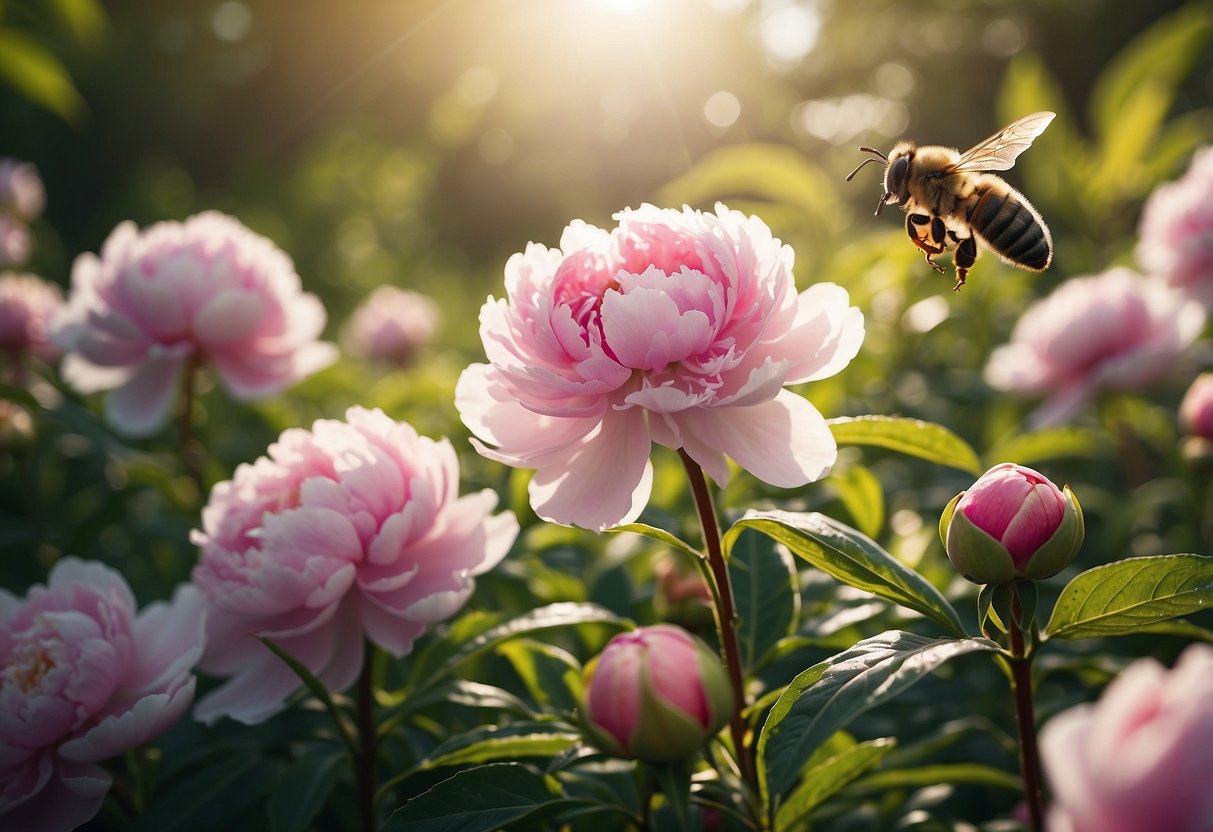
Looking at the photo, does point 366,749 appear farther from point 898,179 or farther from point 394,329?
point 394,329

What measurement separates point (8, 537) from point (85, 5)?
1175 millimetres

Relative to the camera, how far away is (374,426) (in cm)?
104

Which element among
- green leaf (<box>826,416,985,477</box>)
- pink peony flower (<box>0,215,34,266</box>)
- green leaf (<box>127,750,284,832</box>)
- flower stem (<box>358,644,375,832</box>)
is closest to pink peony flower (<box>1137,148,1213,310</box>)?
green leaf (<box>826,416,985,477</box>)

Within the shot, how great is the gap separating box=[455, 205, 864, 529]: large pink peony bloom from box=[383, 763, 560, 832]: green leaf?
24 centimetres

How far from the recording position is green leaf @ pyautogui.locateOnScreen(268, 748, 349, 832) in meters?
0.95

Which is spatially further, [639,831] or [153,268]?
[153,268]

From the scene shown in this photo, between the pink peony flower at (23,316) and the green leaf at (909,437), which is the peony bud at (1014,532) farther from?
the pink peony flower at (23,316)

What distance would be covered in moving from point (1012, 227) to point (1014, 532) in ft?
2.17

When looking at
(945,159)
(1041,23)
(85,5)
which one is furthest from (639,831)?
(1041,23)

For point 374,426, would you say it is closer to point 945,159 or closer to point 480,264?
point 945,159

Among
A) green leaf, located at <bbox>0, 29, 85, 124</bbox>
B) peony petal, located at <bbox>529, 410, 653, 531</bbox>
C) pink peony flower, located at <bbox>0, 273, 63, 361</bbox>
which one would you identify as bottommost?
peony petal, located at <bbox>529, 410, 653, 531</bbox>

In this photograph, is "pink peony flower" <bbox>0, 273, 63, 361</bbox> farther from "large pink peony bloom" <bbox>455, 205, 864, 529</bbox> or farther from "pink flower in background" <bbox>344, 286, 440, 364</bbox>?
"large pink peony bloom" <bbox>455, 205, 864, 529</bbox>

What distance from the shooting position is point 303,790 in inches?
38.6

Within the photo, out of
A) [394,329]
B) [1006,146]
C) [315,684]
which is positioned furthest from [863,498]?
[394,329]
